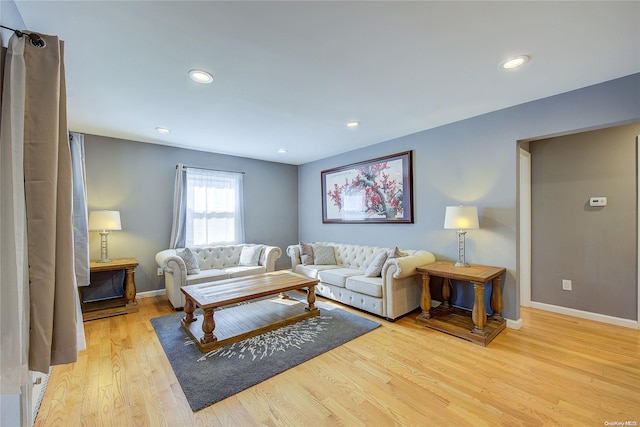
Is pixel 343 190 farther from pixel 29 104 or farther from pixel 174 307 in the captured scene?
pixel 29 104

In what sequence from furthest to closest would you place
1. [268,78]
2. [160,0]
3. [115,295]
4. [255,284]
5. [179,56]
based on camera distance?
[115,295] → [255,284] → [268,78] → [179,56] → [160,0]

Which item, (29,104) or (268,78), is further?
(268,78)

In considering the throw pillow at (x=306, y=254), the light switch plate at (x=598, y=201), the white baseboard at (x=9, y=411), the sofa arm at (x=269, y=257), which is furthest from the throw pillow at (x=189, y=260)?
Result: the light switch plate at (x=598, y=201)

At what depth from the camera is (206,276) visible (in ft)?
12.4

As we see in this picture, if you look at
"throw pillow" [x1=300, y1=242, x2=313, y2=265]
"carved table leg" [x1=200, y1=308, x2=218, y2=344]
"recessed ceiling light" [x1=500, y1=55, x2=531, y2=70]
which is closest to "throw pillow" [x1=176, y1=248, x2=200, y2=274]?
"carved table leg" [x1=200, y1=308, x2=218, y2=344]

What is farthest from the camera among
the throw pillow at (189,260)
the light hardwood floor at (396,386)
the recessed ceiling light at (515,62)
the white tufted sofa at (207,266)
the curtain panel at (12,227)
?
the throw pillow at (189,260)

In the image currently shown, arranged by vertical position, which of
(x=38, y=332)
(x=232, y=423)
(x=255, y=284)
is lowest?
(x=232, y=423)

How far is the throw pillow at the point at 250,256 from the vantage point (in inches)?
177

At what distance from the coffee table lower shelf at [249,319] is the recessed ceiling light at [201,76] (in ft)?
7.76

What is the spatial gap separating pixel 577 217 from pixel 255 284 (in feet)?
13.0

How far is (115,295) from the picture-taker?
388 centimetres

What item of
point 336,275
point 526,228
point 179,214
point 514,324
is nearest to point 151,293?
point 179,214

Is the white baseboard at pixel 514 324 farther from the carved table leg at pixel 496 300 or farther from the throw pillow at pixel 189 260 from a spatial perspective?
the throw pillow at pixel 189 260

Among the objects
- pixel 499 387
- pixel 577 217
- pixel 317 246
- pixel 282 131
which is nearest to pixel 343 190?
pixel 317 246
